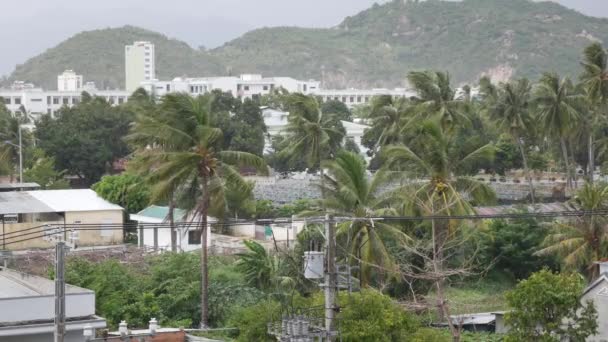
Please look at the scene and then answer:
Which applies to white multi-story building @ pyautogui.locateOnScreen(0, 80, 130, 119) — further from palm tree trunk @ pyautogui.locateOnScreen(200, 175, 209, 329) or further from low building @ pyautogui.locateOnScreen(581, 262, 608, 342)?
low building @ pyautogui.locateOnScreen(581, 262, 608, 342)

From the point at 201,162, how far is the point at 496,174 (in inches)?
2023

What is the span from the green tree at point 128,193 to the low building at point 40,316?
Answer: 32.0 m

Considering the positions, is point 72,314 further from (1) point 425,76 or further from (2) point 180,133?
(1) point 425,76

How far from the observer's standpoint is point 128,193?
52344 mm

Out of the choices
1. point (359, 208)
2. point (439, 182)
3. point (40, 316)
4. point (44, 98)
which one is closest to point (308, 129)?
point (439, 182)

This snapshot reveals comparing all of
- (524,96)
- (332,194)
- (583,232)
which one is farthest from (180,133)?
(524,96)

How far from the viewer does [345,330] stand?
24.2 metres

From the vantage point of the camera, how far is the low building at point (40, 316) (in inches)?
752

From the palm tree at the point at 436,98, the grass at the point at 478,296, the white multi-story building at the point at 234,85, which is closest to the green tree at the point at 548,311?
the grass at the point at 478,296

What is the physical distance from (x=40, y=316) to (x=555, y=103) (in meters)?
41.0

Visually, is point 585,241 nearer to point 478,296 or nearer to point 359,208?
point 478,296

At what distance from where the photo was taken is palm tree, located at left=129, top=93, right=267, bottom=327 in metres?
31.1

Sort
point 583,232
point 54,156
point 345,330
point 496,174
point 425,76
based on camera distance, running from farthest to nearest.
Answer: point 496,174
point 54,156
point 425,76
point 583,232
point 345,330

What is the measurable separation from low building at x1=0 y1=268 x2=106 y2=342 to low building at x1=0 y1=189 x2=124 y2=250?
2518 cm
